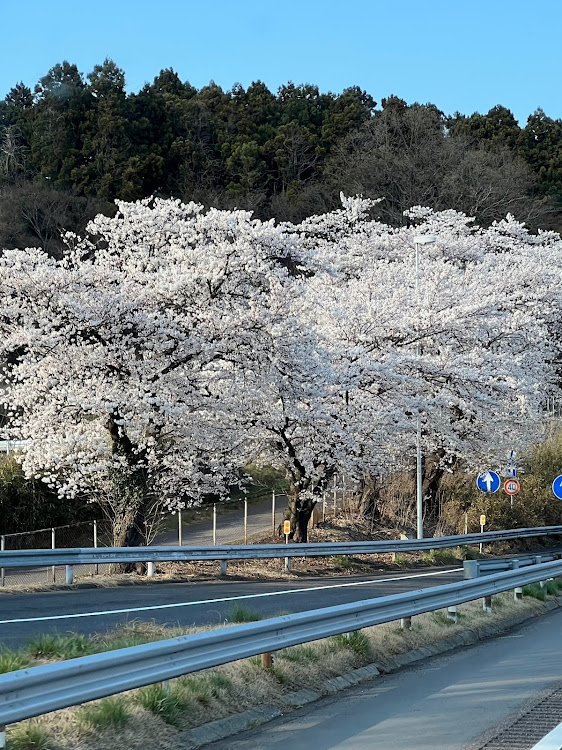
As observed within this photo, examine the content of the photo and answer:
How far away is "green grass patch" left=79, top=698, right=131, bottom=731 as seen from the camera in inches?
257

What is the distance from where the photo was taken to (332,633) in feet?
30.2

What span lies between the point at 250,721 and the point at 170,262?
1563cm

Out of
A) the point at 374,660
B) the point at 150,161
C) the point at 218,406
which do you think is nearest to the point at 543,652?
the point at 374,660

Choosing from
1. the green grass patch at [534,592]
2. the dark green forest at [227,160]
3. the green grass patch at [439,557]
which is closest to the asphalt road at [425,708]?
the green grass patch at [534,592]

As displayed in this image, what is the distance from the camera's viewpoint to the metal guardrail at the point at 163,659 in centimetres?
566

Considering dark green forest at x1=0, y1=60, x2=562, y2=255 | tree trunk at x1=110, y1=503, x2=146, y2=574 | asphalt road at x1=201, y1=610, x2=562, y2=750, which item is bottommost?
asphalt road at x1=201, y1=610, x2=562, y2=750

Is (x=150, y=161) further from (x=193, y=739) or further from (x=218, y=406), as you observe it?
(x=193, y=739)

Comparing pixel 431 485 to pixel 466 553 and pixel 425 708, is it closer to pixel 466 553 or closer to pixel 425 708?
pixel 466 553

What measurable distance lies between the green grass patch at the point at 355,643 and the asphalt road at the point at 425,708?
1.35 ft

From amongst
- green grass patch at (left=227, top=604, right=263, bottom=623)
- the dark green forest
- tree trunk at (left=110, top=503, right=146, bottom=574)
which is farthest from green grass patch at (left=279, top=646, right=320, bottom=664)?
the dark green forest

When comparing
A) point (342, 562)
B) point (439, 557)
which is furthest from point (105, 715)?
point (439, 557)

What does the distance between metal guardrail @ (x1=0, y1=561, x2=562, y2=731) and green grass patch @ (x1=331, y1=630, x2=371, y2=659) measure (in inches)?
13.5

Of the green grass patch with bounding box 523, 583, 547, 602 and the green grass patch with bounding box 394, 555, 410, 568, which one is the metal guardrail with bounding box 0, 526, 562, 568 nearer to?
the green grass patch with bounding box 394, 555, 410, 568

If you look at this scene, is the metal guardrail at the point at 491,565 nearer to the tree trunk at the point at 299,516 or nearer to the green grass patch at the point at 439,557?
the tree trunk at the point at 299,516
